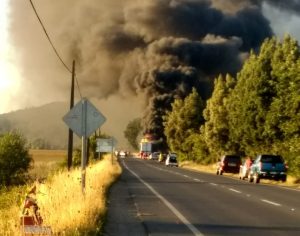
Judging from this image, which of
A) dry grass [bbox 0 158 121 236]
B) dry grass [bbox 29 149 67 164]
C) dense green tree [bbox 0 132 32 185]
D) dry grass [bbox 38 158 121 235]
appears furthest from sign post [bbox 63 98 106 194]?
dry grass [bbox 29 149 67 164]

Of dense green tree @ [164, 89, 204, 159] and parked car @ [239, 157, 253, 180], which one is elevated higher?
dense green tree @ [164, 89, 204, 159]

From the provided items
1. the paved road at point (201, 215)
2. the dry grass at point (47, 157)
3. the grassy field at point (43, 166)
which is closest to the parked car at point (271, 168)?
the grassy field at point (43, 166)

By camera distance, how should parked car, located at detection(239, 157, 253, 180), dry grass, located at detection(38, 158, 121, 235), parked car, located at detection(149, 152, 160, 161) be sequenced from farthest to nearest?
parked car, located at detection(149, 152, 160, 161) < parked car, located at detection(239, 157, 253, 180) < dry grass, located at detection(38, 158, 121, 235)

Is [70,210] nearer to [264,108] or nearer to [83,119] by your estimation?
[83,119]

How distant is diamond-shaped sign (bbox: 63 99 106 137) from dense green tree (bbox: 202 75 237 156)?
44953 mm

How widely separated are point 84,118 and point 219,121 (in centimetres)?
4878

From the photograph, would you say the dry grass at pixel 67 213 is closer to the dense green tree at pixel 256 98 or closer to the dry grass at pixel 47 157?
the dense green tree at pixel 256 98

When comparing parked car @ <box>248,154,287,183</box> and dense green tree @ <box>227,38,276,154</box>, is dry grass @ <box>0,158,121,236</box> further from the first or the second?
dense green tree @ <box>227,38,276,154</box>

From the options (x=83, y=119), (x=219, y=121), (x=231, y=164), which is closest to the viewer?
(x=83, y=119)

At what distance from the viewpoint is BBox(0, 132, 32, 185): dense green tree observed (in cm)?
4662

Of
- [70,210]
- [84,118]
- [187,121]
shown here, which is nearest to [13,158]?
[84,118]

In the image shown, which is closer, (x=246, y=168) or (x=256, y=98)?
(x=246, y=168)

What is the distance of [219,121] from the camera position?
66312 mm

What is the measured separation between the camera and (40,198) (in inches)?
653
